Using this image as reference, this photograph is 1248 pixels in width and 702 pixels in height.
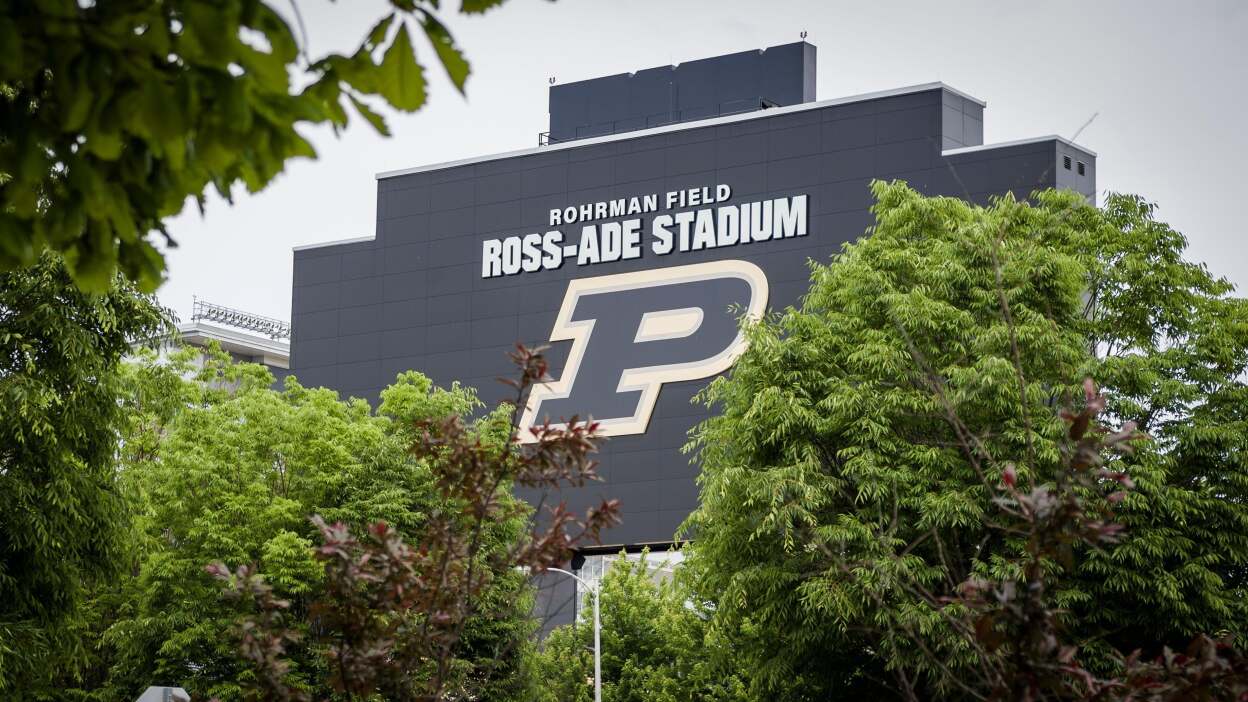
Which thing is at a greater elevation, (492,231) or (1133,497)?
(492,231)

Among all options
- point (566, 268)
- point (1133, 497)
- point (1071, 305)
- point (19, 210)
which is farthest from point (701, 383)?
point (19, 210)

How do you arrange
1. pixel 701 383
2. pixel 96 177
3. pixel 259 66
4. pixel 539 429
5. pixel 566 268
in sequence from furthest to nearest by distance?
pixel 566 268 → pixel 701 383 → pixel 539 429 → pixel 96 177 → pixel 259 66

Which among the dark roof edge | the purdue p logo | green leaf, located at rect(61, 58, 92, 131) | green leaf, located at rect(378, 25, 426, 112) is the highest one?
the dark roof edge

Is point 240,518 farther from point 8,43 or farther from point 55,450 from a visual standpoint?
point 8,43

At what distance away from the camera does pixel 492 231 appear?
165 feet

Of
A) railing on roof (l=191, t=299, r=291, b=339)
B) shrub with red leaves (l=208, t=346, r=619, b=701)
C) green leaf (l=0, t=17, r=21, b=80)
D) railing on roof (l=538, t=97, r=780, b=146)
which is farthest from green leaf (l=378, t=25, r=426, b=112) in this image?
railing on roof (l=191, t=299, r=291, b=339)

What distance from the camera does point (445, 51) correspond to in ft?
12.9

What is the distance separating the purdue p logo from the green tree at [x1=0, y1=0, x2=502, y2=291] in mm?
41145

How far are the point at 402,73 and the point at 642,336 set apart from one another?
141 feet

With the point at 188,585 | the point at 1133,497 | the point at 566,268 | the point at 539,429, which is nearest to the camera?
the point at 539,429

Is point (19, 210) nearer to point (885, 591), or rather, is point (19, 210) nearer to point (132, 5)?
point (132, 5)

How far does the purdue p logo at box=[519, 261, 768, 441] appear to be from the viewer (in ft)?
151

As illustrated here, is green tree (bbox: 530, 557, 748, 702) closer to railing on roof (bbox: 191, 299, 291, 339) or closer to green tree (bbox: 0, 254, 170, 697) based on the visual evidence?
green tree (bbox: 0, 254, 170, 697)

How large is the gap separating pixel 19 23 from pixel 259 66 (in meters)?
0.55
